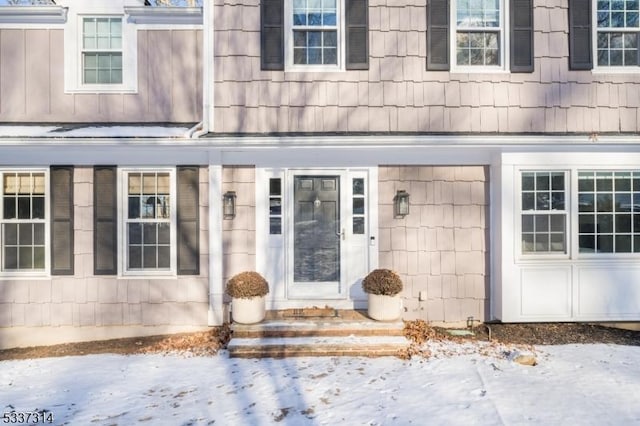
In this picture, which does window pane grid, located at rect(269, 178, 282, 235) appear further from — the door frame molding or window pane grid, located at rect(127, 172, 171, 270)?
window pane grid, located at rect(127, 172, 171, 270)

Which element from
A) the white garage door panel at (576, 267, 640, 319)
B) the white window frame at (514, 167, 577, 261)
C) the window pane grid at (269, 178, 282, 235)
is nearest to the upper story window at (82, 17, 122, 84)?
the window pane grid at (269, 178, 282, 235)

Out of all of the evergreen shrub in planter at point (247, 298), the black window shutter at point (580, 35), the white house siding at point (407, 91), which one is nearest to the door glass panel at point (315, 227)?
the evergreen shrub in planter at point (247, 298)

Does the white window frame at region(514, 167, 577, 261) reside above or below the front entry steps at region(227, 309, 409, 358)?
above

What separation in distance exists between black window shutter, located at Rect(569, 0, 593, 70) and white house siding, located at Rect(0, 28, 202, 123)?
538 centimetres

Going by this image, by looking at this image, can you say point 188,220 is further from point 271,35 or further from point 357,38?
point 357,38

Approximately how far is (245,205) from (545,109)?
14.6 ft

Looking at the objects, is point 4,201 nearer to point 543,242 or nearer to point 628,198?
point 543,242

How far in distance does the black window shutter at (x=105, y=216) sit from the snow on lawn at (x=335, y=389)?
1.43 m

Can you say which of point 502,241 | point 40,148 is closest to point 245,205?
point 40,148

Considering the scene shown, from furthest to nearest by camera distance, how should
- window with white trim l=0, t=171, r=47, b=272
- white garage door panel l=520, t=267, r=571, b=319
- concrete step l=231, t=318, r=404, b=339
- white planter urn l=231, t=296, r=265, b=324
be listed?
1. window with white trim l=0, t=171, r=47, b=272
2. white garage door panel l=520, t=267, r=571, b=319
3. white planter urn l=231, t=296, r=265, b=324
4. concrete step l=231, t=318, r=404, b=339

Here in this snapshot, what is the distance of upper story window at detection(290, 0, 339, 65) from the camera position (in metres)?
5.55

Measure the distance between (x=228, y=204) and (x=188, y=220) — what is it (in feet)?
2.18

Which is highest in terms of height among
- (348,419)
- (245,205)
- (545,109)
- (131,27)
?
(131,27)

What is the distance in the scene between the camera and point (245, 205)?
575 cm
